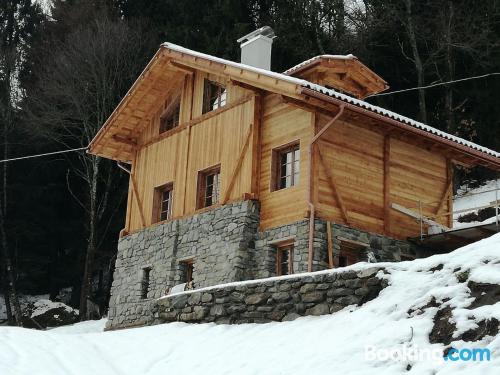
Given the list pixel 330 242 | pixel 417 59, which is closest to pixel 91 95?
pixel 417 59

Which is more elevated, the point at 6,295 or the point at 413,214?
the point at 413,214

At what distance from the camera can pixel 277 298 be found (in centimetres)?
1240

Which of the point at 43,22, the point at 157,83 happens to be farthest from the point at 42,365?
the point at 43,22

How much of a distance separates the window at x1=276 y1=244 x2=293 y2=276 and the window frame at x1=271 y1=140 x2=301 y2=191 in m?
1.37

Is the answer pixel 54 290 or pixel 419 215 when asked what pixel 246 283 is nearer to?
pixel 419 215

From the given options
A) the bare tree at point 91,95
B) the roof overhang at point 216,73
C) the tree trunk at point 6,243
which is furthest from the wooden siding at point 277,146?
the tree trunk at point 6,243

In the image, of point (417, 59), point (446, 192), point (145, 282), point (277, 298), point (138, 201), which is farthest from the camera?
point (417, 59)

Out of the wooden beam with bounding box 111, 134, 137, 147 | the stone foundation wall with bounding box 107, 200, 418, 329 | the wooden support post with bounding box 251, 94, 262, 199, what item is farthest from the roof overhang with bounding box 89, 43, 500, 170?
the stone foundation wall with bounding box 107, 200, 418, 329

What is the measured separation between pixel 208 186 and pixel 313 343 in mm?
9716

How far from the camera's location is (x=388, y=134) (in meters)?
18.2

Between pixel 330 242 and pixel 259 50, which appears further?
pixel 259 50

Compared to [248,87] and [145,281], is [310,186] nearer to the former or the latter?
[248,87]

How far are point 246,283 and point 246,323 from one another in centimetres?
69

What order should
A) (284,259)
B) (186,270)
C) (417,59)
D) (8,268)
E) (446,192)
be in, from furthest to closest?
(417,59) → (8,268) → (186,270) → (446,192) → (284,259)
